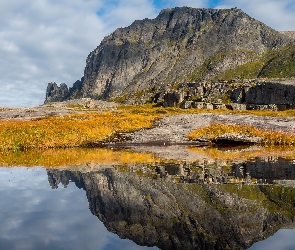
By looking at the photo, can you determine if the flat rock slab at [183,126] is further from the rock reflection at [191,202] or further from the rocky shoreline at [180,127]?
the rock reflection at [191,202]

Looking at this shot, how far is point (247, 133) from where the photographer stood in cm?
5116

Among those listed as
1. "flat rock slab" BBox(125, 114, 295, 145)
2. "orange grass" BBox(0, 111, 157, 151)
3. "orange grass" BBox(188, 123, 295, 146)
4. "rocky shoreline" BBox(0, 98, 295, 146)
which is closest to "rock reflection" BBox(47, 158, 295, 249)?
"orange grass" BBox(0, 111, 157, 151)

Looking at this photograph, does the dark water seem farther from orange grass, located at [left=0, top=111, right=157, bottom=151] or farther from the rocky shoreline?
the rocky shoreline

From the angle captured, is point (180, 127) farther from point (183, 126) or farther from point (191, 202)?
point (191, 202)

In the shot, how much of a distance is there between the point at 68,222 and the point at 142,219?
9.67 ft

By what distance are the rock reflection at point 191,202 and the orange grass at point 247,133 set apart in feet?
72.6

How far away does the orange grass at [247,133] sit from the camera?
48.7 metres

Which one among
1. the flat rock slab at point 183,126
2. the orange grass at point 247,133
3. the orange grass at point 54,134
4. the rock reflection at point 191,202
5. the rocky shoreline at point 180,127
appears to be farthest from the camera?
the flat rock slab at point 183,126

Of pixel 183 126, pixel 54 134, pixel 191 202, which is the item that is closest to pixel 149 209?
pixel 191 202

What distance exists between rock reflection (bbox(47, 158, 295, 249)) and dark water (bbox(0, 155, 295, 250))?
33mm

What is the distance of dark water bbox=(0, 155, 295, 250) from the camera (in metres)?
11.9

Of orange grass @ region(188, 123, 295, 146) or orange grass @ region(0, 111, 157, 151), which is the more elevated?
orange grass @ region(0, 111, 157, 151)

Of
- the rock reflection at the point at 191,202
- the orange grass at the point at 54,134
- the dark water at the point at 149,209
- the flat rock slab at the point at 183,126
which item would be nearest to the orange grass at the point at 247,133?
the flat rock slab at the point at 183,126

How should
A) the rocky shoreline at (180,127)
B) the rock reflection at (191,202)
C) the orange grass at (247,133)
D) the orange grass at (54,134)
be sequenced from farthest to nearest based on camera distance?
the rocky shoreline at (180,127) < the orange grass at (247,133) < the orange grass at (54,134) < the rock reflection at (191,202)
